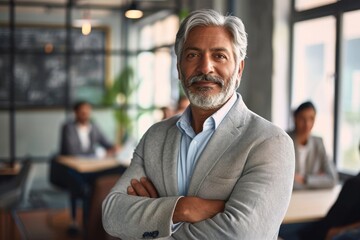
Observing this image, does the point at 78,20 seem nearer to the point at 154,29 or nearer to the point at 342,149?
the point at 154,29

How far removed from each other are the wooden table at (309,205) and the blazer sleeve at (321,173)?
59mm

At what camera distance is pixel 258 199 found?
168 cm

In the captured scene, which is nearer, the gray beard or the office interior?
the gray beard

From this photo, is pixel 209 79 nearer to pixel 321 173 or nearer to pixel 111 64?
pixel 321 173

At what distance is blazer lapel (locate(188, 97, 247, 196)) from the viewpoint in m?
1.78

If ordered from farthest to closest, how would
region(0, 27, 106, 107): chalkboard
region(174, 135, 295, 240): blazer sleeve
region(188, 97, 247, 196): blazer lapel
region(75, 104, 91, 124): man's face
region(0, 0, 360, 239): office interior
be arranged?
region(0, 27, 106, 107): chalkboard < region(75, 104, 91, 124): man's face < region(0, 0, 360, 239): office interior < region(188, 97, 247, 196): blazer lapel < region(174, 135, 295, 240): blazer sleeve

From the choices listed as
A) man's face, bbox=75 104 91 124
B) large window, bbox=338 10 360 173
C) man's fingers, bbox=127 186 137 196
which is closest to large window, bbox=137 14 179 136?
man's face, bbox=75 104 91 124

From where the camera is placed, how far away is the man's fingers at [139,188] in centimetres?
192

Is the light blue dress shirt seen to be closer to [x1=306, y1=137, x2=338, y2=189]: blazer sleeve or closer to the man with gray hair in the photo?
the man with gray hair

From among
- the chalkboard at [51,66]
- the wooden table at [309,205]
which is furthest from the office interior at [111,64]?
the wooden table at [309,205]

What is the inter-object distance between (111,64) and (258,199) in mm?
7060

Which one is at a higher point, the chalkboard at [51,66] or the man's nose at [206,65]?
the chalkboard at [51,66]

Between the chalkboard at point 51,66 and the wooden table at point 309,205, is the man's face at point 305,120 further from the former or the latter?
the chalkboard at point 51,66

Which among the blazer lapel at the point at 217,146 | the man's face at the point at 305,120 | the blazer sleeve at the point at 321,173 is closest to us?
the blazer lapel at the point at 217,146
